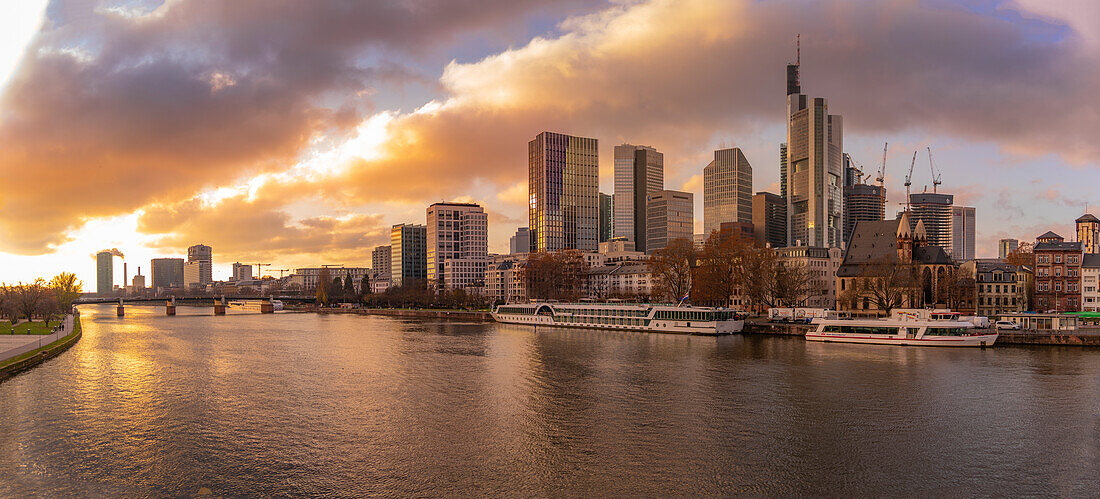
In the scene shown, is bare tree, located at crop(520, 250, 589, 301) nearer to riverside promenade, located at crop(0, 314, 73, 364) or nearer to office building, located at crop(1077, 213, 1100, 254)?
office building, located at crop(1077, 213, 1100, 254)

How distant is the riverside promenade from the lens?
2451 inches

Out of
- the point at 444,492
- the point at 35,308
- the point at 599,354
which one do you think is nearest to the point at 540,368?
→ the point at 599,354

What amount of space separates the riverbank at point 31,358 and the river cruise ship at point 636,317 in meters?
68.1

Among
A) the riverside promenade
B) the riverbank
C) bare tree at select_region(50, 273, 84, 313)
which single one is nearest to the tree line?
bare tree at select_region(50, 273, 84, 313)

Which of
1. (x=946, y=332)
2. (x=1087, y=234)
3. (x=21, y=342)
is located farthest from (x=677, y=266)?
(x=21, y=342)

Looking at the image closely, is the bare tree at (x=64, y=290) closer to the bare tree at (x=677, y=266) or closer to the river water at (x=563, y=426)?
the river water at (x=563, y=426)

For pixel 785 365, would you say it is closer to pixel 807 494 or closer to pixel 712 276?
pixel 807 494

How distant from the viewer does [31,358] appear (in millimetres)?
62125

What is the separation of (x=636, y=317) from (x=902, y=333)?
37.3 meters

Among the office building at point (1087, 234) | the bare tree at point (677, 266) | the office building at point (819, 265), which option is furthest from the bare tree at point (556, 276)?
the office building at point (1087, 234)

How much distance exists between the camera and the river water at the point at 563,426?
93.1 feet

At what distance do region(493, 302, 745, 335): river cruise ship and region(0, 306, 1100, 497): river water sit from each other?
2706 centimetres

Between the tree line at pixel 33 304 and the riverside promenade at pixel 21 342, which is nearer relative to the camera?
the riverside promenade at pixel 21 342

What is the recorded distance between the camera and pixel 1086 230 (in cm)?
11244
